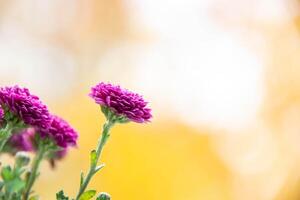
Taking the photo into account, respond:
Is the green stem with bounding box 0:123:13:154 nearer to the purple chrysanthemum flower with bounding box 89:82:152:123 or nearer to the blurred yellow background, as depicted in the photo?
the purple chrysanthemum flower with bounding box 89:82:152:123

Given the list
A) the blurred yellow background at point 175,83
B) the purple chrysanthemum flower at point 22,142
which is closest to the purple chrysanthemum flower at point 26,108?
the purple chrysanthemum flower at point 22,142

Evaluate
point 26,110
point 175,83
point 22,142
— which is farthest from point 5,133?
point 175,83

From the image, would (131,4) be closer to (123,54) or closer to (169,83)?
(123,54)

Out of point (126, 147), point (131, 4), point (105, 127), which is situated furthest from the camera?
point (131, 4)

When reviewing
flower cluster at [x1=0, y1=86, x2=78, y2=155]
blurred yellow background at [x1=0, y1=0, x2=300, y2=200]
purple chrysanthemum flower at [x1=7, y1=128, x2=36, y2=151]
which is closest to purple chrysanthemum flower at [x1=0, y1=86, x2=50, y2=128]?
flower cluster at [x1=0, y1=86, x2=78, y2=155]

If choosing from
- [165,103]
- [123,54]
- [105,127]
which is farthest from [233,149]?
[105,127]

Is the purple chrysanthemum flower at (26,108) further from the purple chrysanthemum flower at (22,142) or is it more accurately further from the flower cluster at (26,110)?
the purple chrysanthemum flower at (22,142)
